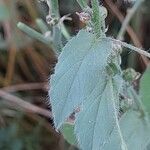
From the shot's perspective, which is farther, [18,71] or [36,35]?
[18,71]

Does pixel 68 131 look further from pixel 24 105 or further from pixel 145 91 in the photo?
pixel 24 105

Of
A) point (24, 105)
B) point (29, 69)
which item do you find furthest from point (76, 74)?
point (29, 69)

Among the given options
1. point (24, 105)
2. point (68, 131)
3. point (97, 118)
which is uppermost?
point (97, 118)

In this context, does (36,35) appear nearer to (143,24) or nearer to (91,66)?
(91,66)

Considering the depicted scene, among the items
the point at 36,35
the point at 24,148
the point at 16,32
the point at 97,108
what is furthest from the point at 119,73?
the point at 16,32

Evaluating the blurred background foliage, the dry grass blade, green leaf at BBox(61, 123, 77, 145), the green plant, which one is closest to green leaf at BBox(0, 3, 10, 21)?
the blurred background foliage

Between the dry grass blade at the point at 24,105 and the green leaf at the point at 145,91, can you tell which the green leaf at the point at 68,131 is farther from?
the dry grass blade at the point at 24,105

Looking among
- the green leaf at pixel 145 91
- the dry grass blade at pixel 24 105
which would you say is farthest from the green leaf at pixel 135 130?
the dry grass blade at pixel 24 105

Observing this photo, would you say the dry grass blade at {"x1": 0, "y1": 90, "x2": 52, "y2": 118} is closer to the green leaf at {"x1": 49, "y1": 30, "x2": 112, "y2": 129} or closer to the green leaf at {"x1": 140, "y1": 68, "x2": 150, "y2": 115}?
→ the green leaf at {"x1": 140, "y1": 68, "x2": 150, "y2": 115}
